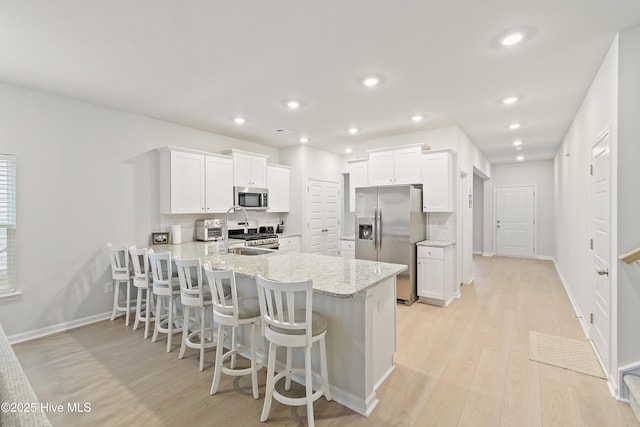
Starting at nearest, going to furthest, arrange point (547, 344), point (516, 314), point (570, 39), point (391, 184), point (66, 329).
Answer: point (570, 39) → point (547, 344) → point (66, 329) → point (516, 314) → point (391, 184)

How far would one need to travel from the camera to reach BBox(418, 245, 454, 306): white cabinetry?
14.4 ft

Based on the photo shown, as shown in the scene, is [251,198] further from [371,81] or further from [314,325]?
[314,325]

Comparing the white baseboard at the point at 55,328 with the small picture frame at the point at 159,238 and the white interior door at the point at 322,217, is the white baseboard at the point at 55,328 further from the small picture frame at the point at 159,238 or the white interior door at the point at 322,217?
the white interior door at the point at 322,217

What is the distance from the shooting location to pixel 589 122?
3.24 meters

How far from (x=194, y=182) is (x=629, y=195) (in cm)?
480

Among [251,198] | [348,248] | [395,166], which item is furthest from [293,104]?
[348,248]

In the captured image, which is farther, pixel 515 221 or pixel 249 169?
pixel 515 221

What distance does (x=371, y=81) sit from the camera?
3107mm

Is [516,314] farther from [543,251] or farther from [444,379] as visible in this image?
[543,251]

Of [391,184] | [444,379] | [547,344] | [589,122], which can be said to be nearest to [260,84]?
[391,184]

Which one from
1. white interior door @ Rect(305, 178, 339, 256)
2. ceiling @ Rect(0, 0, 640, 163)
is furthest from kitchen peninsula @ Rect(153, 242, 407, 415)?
white interior door @ Rect(305, 178, 339, 256)

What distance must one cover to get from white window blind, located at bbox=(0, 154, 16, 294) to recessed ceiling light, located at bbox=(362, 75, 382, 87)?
3.82 metres

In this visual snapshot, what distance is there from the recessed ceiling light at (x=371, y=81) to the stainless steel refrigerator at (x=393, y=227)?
1.83 meters

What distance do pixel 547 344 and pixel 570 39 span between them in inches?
113
